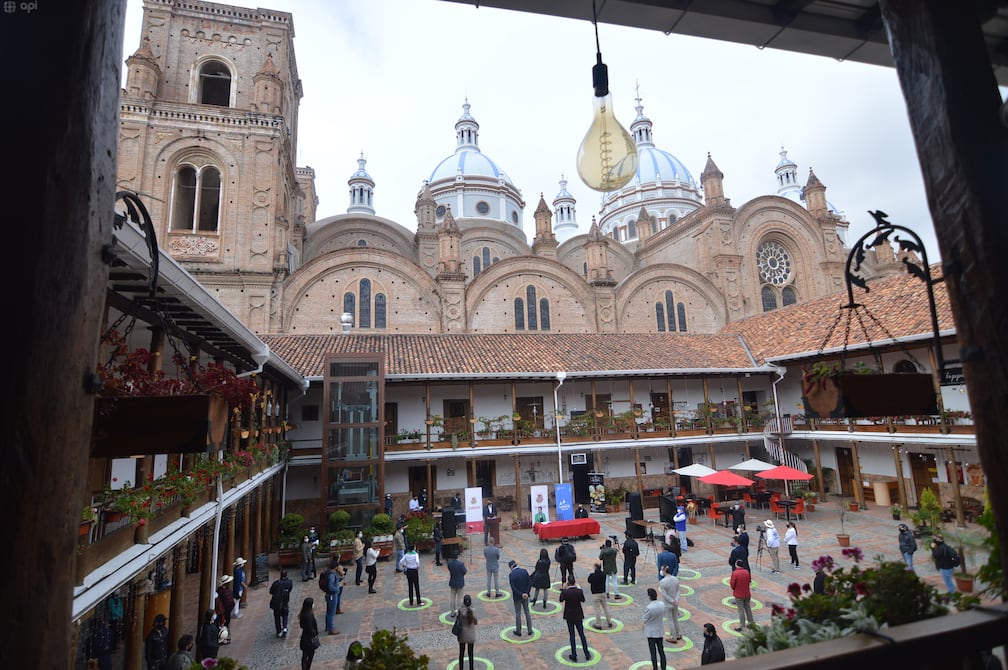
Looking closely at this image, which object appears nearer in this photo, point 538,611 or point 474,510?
point 538,611

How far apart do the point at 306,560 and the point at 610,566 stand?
26.0 ft

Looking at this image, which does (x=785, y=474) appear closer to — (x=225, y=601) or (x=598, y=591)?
(x=598, y=591)

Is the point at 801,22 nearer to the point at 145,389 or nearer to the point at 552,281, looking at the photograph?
the point at 145,389

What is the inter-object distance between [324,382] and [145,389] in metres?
13.9

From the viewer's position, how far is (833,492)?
22719mm

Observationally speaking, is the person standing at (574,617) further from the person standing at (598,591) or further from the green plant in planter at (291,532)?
the green plant in planter at (291,532)

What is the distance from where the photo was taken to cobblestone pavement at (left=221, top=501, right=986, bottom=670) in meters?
9.23

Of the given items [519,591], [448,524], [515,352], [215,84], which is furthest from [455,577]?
[215,84]

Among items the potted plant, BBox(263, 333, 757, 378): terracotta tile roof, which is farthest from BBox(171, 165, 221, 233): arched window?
the potted plant

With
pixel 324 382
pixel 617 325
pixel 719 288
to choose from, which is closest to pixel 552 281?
pixel 617 325

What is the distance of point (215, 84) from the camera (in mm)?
30594

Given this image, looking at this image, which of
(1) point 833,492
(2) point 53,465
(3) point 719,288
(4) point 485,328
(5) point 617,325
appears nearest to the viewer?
(2) point 53,465

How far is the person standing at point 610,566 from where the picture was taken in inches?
443

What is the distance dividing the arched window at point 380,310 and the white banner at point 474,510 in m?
13.7
